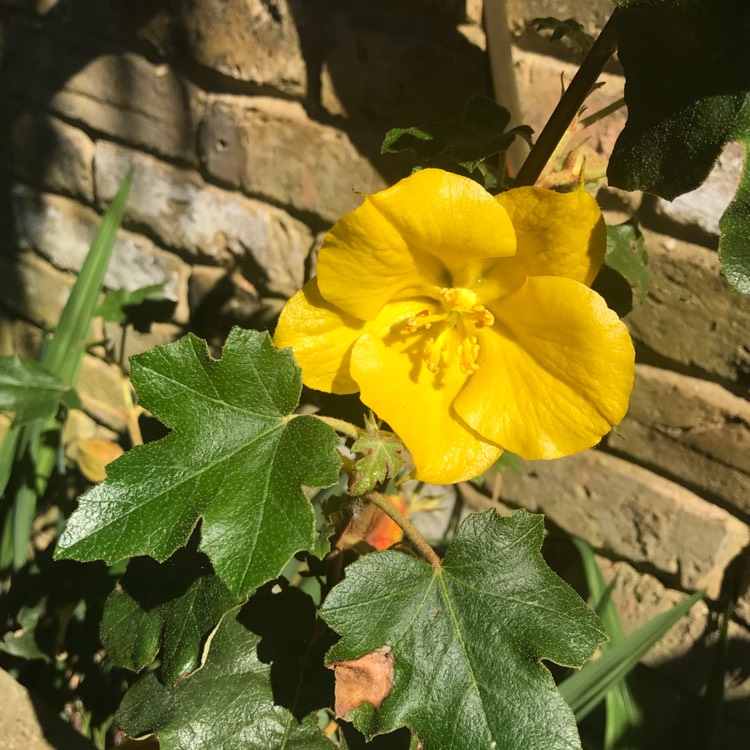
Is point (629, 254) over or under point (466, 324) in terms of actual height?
over

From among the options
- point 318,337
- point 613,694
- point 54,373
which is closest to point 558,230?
point 318,337

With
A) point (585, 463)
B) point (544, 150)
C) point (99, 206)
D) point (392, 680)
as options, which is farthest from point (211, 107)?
point (392, 680)

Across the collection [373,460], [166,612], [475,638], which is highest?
[373,460]

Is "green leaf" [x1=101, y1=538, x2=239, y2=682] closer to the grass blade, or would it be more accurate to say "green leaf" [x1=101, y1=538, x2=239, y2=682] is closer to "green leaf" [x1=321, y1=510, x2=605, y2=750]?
"green leaf" [x1=321, y1=510, x2=605, y2=750]

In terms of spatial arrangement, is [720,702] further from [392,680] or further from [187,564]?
[187,564]

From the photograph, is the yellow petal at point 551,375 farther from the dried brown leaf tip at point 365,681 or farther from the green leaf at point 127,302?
the green leaf at point 127,302

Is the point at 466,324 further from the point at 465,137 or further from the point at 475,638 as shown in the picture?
the point at 475,638

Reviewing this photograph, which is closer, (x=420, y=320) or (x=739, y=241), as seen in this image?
(x=739, y=241)
